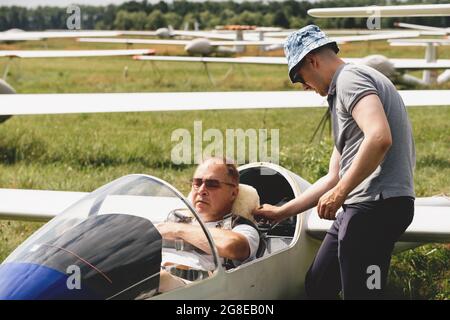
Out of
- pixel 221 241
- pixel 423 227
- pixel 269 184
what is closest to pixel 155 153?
pixel 269 184

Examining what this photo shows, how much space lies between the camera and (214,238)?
3.71m

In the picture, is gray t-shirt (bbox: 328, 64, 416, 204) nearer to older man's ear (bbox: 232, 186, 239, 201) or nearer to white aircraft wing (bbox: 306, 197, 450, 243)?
older man's ear (bbox: 232, 186, 239, 201)

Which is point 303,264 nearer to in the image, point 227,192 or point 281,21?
point 227,192

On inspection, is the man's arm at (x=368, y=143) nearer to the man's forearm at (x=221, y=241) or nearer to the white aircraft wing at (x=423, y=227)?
the man's forearm at (x=221, y=241)

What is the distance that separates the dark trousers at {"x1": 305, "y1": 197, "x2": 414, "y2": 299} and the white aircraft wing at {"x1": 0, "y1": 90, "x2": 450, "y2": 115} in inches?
239

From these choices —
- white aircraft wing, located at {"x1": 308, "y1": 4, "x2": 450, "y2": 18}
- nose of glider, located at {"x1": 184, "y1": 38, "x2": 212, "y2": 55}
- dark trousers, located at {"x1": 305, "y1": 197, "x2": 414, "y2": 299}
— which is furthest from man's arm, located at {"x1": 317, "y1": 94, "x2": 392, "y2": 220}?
nose of glider, located at {"x1": 184, "y1": 38, "x2": 212, "y2": 55}

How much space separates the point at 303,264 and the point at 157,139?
6839 millimetres

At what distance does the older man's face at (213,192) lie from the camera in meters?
3.97

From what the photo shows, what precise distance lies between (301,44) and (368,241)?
964 mm

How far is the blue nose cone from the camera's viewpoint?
3.12 m

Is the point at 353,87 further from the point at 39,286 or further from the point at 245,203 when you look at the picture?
the point at 39,286

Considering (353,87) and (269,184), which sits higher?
(353,87)

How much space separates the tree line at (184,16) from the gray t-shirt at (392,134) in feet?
202

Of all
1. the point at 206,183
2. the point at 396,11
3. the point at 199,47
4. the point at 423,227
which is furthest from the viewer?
the point at 199,47
